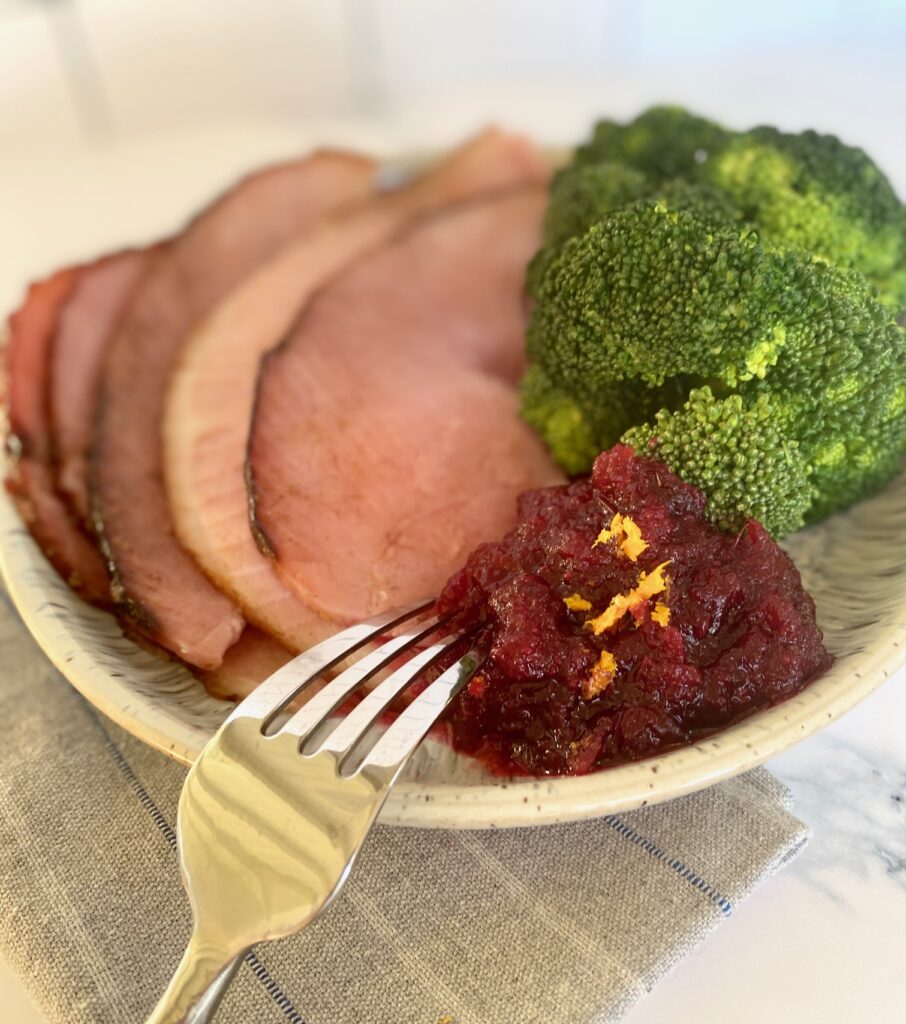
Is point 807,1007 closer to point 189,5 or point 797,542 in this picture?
point 797,542

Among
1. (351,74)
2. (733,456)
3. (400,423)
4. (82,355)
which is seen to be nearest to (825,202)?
(733,456)

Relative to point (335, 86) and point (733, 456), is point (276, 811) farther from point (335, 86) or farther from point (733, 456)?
point (335, 86)

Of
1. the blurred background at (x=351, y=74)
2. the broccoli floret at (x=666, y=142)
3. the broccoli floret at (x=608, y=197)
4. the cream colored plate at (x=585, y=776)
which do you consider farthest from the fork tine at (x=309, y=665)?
the blurred background at (x=351, y=74)

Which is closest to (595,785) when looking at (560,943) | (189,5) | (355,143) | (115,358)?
(560,943)

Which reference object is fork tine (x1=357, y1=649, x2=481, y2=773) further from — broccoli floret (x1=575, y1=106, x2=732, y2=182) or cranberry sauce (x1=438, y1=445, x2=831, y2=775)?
broccoli floret (x1=575, y1=106, x2=732, y2=182)

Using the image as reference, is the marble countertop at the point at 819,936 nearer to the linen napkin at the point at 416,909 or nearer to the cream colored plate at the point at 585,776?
the linen napkin at the point at 416,909
